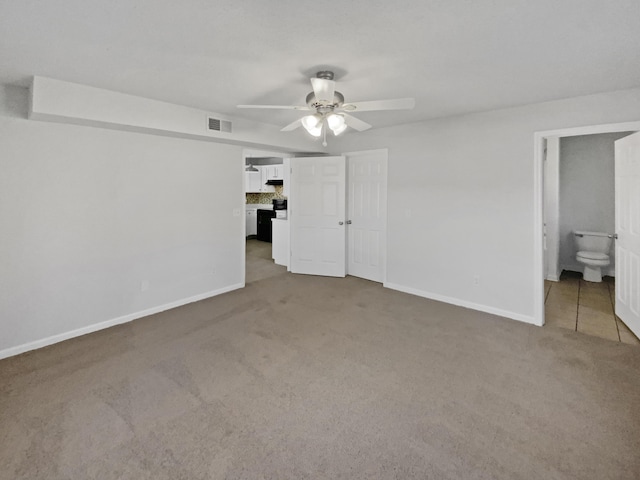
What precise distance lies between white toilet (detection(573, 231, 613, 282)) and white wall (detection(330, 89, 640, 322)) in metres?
2.24

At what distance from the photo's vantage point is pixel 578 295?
4238 mm

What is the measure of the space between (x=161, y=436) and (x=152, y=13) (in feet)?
7.63

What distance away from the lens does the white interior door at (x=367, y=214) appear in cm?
477

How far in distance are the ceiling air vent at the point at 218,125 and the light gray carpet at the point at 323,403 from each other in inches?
87.5

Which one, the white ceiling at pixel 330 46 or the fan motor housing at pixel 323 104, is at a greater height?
the white ceiling at pixel 330 46

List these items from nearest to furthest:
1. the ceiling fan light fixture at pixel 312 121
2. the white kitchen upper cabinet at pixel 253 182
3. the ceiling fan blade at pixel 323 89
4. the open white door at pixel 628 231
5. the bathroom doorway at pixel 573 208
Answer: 1. the ceiling fan blade at pixel 323 89
2. the ceiling fan light fixture at pixel 312 121
3. the open white door at pixel 628 231
4. the bathroom doorway at pixel 573 208
5. the white kitchen upper cabinet at pixel 253 182

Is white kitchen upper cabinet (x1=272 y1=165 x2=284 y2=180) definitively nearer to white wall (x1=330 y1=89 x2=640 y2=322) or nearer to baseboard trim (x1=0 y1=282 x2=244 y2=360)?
white wall (x1=330 y1=89 x2=640 y2=322)

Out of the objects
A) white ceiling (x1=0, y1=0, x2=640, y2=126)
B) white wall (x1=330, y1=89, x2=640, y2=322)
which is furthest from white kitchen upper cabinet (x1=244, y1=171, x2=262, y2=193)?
white ceiling (x1=0, y1=0, x2=640, y2=126)

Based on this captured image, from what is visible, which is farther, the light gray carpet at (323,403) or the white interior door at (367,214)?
the white interior door at (367,214)

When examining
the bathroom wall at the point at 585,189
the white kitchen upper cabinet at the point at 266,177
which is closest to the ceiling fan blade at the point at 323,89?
the bathroom wall at the point at 585,189

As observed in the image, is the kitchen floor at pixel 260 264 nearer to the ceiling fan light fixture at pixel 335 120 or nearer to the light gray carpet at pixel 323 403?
the light gray carpet at pixel 323 403

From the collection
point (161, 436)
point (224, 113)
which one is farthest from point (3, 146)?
point (161, 436)

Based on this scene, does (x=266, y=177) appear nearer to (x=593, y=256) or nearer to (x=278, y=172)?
(x=278, y=172)

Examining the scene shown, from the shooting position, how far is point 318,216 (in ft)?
17.3
